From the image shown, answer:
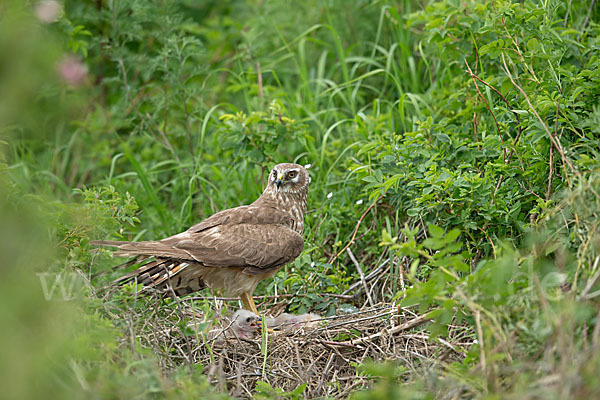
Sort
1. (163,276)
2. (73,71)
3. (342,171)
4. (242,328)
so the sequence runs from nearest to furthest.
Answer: (242,328) → (163,276) → (342,171) → (73,71)

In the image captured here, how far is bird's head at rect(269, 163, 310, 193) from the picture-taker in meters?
4.89

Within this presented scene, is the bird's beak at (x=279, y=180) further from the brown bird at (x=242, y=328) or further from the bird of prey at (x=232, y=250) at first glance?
the brown bird at (x=242, y=328)

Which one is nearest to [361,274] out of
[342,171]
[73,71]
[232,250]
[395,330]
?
[232,250]

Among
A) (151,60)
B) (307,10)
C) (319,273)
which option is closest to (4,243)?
(319,273)

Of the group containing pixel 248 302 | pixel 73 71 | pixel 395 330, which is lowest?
pixel 248 302

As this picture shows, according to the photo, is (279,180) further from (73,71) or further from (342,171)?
(73,71)

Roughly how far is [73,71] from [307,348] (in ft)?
13.2

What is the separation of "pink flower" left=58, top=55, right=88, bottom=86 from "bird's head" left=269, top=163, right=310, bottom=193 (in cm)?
258

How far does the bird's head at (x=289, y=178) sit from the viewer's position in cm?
489

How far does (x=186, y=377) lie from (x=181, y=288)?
6.02 ft

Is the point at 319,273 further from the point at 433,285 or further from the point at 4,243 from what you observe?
the point at 4,243

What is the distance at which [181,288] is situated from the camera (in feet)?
14.5

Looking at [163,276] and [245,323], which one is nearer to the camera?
[245,323]

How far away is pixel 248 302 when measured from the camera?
465 centimetres
